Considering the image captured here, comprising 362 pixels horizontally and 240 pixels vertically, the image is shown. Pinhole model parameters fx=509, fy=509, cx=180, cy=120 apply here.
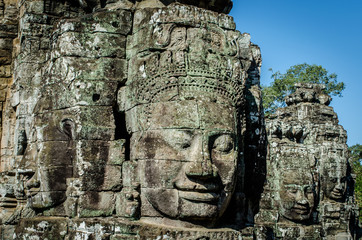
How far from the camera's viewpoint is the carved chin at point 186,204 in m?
5.94

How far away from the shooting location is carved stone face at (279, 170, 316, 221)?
8.30 metres

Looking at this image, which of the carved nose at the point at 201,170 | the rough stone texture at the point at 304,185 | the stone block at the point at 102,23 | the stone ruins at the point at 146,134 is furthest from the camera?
the rough stone texture at the point at 304,185

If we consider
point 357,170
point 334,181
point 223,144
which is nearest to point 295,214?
point 223,144

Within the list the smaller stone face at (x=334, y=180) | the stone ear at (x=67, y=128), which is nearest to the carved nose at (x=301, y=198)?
the smaller stone face at (x=334, y=180)

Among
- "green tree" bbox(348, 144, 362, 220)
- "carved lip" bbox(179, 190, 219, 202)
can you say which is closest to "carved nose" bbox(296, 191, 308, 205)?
"carved lip" bbox(179, 190, 219, 202)

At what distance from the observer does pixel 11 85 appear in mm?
9047

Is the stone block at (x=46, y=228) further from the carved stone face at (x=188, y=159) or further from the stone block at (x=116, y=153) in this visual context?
the carved stone face at (x=188, y=159)

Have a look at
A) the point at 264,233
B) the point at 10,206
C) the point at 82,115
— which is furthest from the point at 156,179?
the point at 10,206

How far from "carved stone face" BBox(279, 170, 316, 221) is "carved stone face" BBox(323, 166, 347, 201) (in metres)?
3.60

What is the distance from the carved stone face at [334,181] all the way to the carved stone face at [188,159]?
614cm

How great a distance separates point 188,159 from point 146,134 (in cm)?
64

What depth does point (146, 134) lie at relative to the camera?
631cm

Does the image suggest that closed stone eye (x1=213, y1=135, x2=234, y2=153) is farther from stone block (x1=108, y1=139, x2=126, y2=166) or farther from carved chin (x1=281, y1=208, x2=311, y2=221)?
carved chin (x1=281, y1=208, x2=311, y2=221)

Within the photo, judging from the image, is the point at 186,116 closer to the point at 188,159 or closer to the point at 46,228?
the point at 188,159
